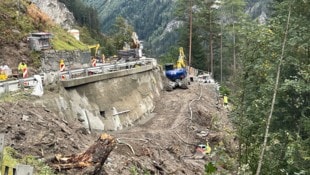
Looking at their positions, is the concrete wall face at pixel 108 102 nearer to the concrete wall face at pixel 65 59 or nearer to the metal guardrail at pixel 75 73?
the metal guardrail at pixel 75 73

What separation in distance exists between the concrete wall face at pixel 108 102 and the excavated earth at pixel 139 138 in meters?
0.56

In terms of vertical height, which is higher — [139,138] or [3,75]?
[3,75]

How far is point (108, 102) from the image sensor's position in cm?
2173

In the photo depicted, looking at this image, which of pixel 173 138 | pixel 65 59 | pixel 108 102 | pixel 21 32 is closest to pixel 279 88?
pixel 173 138

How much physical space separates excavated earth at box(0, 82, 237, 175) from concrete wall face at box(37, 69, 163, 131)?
0.56 meters

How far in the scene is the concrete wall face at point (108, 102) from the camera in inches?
744

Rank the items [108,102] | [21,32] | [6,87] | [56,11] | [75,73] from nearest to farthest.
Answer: [6,87] < [75,73] < [108,102] < [21,32] < [56,11]

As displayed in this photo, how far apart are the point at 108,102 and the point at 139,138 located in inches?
142

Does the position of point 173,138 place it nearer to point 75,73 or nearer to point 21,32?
point 75,73

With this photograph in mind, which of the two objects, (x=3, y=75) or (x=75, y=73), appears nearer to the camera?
(x=75, y=73)

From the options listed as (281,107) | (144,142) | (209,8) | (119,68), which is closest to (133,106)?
(119,68)

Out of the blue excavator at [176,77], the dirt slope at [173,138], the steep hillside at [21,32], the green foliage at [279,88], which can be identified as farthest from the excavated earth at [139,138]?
the steep hillside at [21,32]

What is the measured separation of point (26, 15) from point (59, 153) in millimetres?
21628

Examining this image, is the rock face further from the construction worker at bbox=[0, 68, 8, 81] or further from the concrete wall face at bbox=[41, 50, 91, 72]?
the construction worker at bbox=[0, 68, 8, 81]
